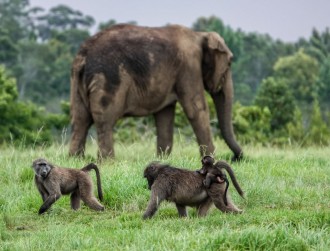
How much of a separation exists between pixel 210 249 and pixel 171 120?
8.66m

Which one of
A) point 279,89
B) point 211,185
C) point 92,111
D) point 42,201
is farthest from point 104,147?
point 279,89

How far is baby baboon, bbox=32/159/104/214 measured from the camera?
9.08 m

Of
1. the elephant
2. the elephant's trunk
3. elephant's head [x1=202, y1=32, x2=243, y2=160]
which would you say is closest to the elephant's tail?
the elephant

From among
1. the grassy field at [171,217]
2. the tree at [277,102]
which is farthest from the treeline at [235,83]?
the grassy field at [171,217]

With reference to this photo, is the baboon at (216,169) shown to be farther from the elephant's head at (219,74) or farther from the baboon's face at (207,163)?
the elephant's head at (219,74)

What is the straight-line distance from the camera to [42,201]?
9352mm

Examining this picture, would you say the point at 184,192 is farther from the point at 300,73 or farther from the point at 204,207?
the point at 300,73

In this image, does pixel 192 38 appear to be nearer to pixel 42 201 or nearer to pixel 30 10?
pixel 42 201

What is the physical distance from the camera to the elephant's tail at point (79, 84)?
46.2 ft

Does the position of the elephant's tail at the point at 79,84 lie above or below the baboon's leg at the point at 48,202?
above

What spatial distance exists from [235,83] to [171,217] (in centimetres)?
5415

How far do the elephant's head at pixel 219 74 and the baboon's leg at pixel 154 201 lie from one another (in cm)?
635

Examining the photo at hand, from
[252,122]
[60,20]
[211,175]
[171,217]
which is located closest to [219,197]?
[211,175]

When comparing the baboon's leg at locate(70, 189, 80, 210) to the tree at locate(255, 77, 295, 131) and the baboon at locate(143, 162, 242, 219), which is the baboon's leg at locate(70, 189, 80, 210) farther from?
the tree at locate(255, 77, 295, 131)
